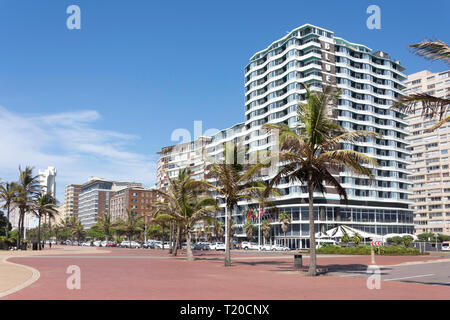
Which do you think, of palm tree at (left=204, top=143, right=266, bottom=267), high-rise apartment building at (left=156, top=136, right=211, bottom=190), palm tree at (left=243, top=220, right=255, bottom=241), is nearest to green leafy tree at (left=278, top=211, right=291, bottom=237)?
palm tree at (left=243, top=220, right=255, bottom=241)

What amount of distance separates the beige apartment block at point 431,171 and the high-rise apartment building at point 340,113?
A: 30.9 metres

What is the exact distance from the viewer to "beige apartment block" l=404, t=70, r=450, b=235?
123 m

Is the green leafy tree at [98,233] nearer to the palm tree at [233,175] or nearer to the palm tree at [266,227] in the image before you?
the palm tree at [266,227]

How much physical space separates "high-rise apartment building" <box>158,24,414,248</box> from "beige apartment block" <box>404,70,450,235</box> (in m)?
30.9

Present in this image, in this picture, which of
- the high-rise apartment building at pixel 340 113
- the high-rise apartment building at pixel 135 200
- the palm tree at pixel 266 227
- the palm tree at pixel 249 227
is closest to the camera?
the high-rise apartment building at pixel 340 113

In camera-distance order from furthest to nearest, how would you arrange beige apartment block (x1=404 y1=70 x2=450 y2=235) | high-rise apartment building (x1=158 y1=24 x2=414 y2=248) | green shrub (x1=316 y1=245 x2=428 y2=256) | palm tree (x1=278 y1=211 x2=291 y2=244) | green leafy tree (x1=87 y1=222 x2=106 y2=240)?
green leafy tree (x1=87 y1=222 x2=106 y2=240)
beige apartment block (x1=404 y1=70 x2=450 y2=235)
high-rise apartment building (x1=158 y1=24 x2=414 y2=248)
palm tree (x1=278 y1=211 x2=291 y2=244)
green shrub (x1=316 y1=245 x2=428 y2=256)

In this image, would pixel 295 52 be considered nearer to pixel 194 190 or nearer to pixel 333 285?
pixel 194 190

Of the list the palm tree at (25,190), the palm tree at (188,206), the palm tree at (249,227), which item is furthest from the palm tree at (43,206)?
the palm tree at (249,227)

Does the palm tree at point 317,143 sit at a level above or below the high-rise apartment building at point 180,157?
below

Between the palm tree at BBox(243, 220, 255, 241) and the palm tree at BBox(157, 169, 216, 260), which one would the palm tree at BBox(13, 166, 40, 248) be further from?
the palm tree at BBox(243, 220, 255, 241)

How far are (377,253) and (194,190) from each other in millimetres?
26260

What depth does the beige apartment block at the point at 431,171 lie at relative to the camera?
404 feet

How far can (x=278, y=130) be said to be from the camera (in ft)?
71.4
